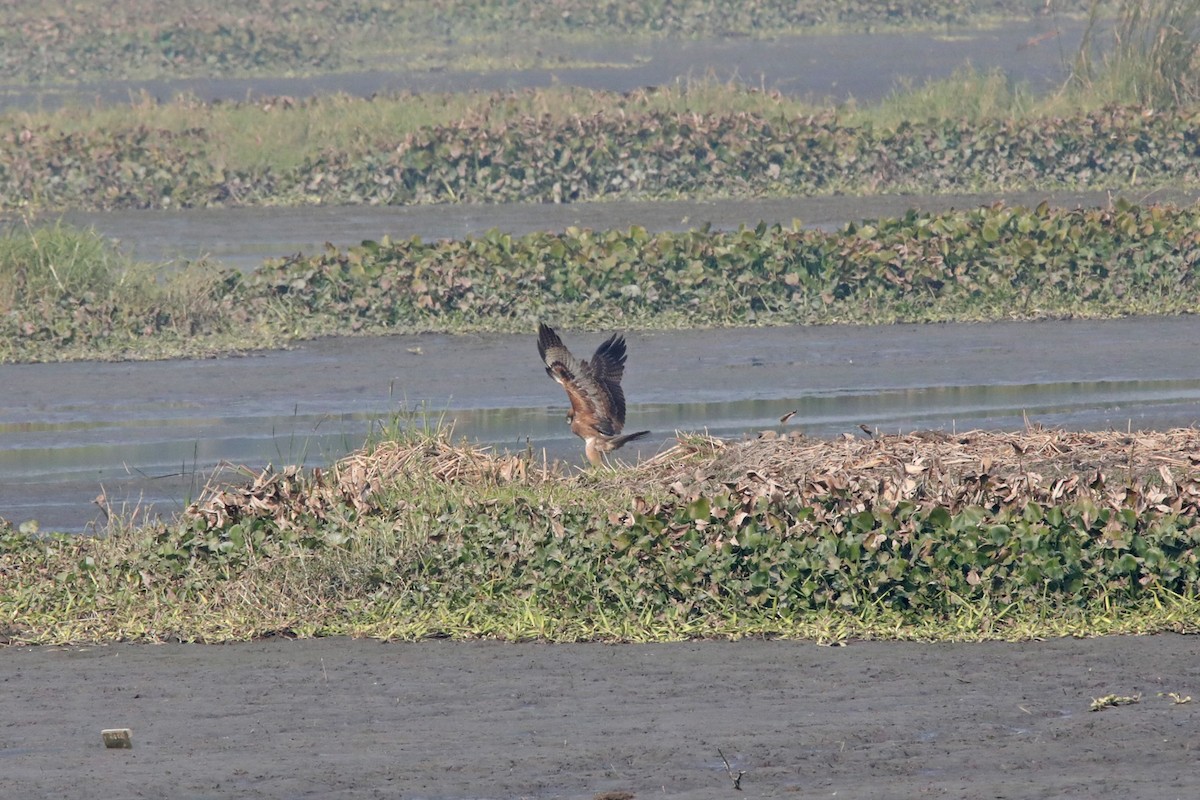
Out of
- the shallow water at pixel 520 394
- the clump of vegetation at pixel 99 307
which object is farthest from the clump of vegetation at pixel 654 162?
the clump of vegetation at pixel 99 307

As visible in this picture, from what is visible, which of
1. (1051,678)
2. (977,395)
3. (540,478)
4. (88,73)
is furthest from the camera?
(88,73)

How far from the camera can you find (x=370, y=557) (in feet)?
29.2

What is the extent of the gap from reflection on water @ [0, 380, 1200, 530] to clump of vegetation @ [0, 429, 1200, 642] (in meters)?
2.82

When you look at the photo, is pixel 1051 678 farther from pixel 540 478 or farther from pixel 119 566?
pixel 119 566

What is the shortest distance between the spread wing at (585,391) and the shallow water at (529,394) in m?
1.70

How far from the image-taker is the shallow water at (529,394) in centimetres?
1320

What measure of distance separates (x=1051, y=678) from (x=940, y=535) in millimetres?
970

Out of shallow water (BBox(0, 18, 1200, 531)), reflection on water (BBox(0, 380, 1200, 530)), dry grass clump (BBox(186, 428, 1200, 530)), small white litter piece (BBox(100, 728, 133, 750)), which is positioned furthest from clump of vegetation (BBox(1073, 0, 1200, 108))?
small white litter piece (BBox(100, 728, 133, 750))

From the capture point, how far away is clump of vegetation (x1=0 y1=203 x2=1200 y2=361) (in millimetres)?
18062

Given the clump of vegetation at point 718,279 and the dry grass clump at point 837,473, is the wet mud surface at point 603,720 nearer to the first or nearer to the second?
the dry grass clump at point 837,473

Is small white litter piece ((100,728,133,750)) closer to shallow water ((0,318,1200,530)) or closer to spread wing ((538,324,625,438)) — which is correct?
spread wing ((538,324,625,438))

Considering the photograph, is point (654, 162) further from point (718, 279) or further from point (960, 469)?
point (960, 469)

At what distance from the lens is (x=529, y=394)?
15.2 metres

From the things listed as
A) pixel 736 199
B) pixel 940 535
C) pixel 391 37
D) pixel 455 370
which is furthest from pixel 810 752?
pixel 391 37
